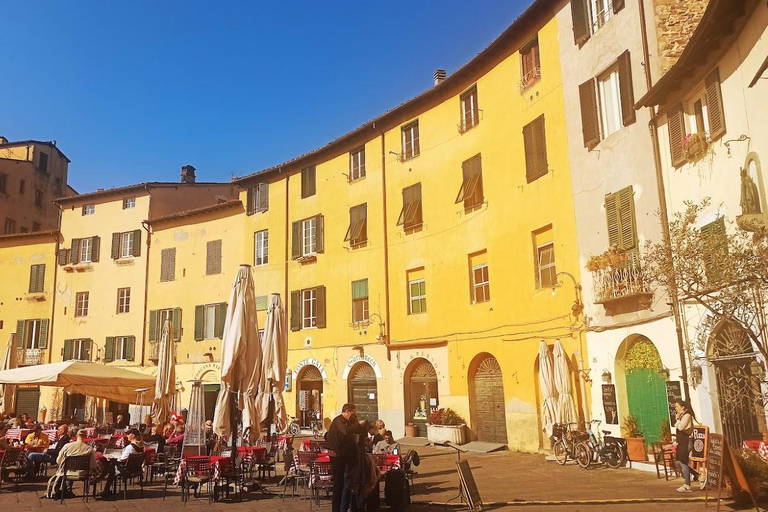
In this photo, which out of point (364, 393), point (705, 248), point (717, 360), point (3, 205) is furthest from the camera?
point (3, 205)

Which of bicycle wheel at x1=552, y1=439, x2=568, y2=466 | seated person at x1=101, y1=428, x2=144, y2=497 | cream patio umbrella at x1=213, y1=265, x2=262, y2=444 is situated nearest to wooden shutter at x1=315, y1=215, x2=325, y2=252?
cream patio umbrella at x1=213, y1=265, x2=262, y2=444

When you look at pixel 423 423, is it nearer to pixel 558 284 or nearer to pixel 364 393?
pixel 364 393

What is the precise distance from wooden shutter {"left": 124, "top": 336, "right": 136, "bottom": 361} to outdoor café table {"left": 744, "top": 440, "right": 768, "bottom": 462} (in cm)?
2981

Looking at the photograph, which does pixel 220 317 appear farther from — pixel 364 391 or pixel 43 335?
pixel 43 335

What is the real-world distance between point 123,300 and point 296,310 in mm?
11612

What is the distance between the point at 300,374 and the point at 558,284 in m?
14.0

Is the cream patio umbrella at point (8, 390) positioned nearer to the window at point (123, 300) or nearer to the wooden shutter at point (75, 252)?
the window at point (123, 300)

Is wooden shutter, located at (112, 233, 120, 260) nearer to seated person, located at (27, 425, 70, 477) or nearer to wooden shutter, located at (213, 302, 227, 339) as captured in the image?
wooden shutter, located at (213, 302, 227, 339)

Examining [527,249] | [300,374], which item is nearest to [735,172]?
[527,249]

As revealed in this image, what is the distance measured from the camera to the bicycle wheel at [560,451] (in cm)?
1623

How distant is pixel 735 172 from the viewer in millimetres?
12172

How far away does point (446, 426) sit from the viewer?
21.4 metres

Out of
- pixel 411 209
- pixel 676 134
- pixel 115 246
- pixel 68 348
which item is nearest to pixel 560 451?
pixel 676 134

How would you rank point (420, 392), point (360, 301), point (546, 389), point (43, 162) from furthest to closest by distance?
point (43, 162)
point (360, 301)
point (420, 392)
point (546, 389)
